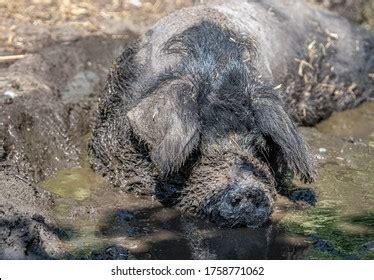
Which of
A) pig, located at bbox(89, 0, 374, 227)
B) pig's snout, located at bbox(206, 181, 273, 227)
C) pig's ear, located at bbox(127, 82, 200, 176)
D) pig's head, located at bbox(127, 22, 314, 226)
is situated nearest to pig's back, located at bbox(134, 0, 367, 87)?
pig, located at bbox(89, 0, 374, 227)

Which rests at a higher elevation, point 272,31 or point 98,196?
point 272,31

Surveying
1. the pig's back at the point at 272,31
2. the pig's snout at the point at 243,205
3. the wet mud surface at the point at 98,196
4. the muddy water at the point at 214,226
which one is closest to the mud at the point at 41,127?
the wet mud surface at the point at 98,196

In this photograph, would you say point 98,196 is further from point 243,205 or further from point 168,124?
point 243,205

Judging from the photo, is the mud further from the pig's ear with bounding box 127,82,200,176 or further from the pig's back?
the pig's back

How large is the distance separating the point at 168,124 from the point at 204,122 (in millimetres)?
288

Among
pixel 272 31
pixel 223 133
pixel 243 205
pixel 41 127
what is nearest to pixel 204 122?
pixel 223 133

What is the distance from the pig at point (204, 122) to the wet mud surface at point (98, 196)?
149 mm

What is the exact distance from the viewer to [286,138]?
18.3 ft

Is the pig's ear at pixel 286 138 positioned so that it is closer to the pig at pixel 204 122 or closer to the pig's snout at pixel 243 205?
the pig at pixel 204 122

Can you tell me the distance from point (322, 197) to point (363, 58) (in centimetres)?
245

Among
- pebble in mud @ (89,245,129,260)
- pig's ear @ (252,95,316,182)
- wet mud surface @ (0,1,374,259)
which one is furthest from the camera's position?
pig's ear @ (252,95,316,182)

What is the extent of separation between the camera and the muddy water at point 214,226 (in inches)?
200

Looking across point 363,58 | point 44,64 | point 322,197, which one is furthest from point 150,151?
point 363,58

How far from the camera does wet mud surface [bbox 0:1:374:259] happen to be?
504cm
